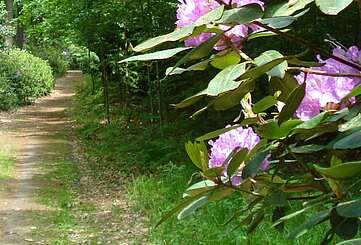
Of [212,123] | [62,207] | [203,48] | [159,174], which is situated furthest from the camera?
[212,123]

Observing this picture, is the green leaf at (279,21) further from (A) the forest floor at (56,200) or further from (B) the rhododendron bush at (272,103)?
(A) the forest floor at (56,200)

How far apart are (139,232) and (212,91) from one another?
5109mm

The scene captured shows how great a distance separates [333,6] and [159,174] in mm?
7161

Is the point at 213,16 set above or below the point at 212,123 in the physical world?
above

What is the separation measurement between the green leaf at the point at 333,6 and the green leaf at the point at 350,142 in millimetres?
180

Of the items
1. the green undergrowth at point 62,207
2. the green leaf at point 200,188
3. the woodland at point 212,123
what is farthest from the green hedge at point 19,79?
the green leaf at point 200,188

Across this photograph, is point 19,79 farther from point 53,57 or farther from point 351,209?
point 351,209

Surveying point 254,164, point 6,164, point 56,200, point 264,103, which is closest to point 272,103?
point 264,103

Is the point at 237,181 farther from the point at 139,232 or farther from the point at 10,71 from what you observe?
the point at 10,71

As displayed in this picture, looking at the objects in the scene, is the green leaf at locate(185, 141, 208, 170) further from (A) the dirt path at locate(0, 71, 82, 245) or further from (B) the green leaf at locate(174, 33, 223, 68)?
(A) the dirt path at locate(0, 71, 82, 245)

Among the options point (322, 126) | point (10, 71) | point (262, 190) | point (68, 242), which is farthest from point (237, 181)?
point (10, 71)

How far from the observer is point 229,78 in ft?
3.03

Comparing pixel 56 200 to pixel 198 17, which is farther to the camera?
pixel 56 200

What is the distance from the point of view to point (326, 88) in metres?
0.96
